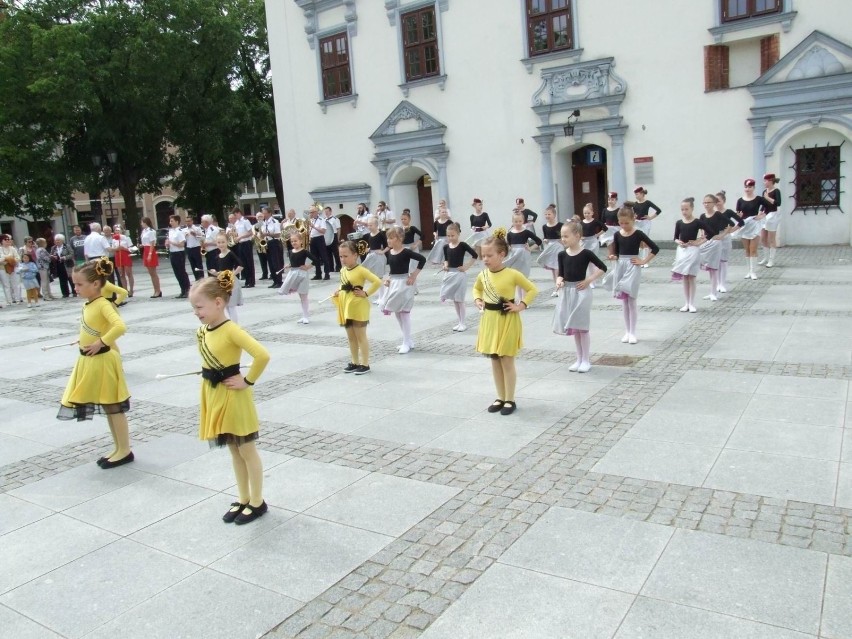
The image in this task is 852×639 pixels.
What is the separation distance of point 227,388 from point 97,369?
1.89 m

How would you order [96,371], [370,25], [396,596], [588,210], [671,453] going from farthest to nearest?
[370,25]
[588,210]
[96,371]
[671,453]
[396,596]

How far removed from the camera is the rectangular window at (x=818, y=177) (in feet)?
63.7

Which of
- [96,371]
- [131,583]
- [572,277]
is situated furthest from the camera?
[572,277]

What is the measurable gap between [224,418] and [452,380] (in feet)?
13.3

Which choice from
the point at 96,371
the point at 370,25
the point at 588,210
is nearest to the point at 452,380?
the point at 96,371

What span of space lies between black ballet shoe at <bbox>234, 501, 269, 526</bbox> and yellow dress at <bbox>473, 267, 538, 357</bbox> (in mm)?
2736

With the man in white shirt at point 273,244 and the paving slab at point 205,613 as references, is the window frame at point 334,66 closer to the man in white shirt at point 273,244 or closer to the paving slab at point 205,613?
the man in white shirt at point 273,244

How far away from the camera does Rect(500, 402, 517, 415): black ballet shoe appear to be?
7.28 metres

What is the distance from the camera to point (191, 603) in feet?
13.8

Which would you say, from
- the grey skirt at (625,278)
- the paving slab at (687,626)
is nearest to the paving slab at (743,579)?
the paving slab at (687,626)

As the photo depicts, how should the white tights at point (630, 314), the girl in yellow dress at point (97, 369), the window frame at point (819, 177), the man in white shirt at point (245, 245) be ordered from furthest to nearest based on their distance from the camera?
1. the window frame at point (819, 177)
2. the man in white shirt at point (245, 245)
3. the white tights at point (630, 314)
4. the girl in yellow dress at point (97, 369)

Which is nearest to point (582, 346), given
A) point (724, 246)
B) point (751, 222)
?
point (724, 246)

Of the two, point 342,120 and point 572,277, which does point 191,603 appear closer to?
point 572,277

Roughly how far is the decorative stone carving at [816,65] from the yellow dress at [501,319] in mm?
15426
